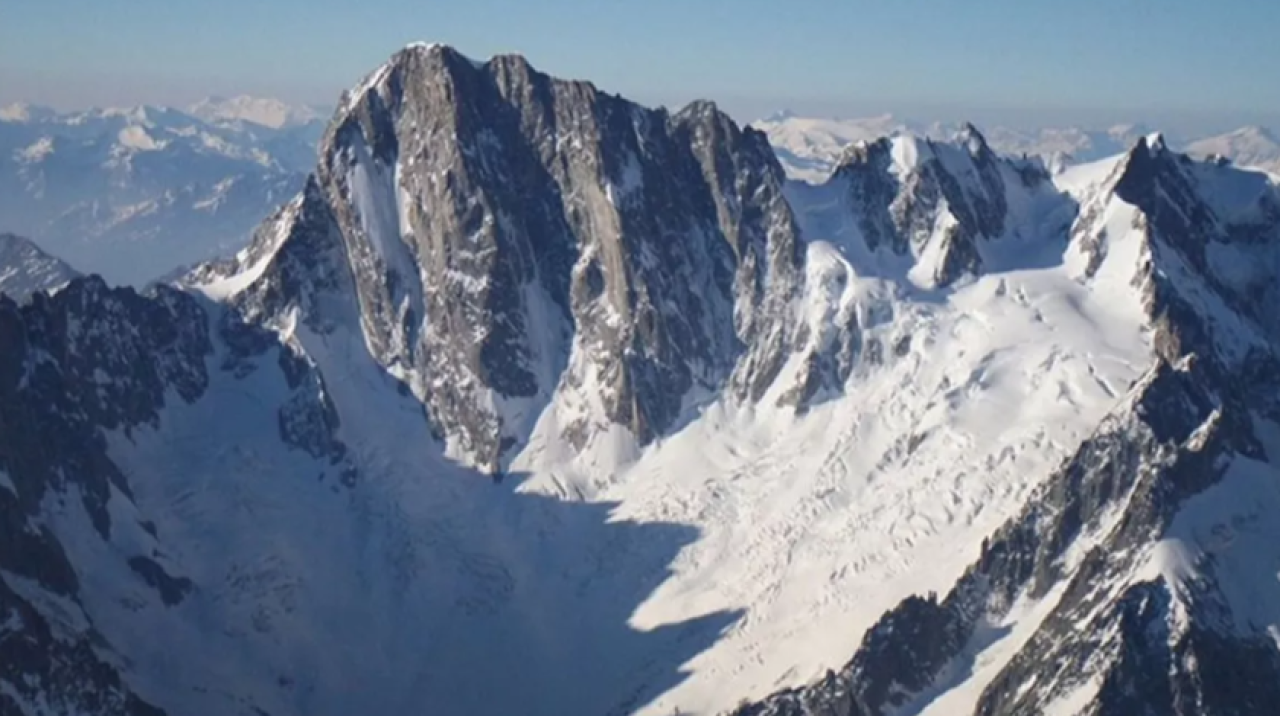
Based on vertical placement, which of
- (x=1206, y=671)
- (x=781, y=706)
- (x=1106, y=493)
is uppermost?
(x=1106, y=493)

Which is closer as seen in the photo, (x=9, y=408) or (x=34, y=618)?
(x=34, y=618)

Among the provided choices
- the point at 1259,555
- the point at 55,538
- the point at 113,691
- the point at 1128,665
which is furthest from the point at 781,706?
the point at 55,538

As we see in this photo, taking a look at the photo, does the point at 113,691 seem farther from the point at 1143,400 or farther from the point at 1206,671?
the point at 1143,400

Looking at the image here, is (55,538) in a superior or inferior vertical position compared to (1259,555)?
inferior

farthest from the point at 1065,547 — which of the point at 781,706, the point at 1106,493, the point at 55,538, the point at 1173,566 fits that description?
the point at 55,538

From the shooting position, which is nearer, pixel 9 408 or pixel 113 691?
pixel 113 691

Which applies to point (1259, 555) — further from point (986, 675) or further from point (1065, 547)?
point (986, 675)

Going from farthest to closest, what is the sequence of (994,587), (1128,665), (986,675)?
(994,587) < (986,675) < (1128,665)

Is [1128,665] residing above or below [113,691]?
above

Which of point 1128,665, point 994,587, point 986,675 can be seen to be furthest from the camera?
point 994,587
